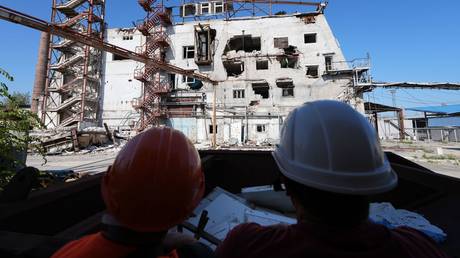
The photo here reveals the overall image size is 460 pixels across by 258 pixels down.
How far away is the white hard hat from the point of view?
0.98 meters

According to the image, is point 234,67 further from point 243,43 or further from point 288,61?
point 288,61

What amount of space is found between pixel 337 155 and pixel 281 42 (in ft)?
99.1

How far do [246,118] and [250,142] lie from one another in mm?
2793

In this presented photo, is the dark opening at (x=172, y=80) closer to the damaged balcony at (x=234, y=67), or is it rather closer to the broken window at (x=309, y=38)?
the damaged balcony at (x=234, y=67)

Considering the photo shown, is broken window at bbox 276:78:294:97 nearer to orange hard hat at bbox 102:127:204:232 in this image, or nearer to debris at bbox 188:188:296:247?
debris at bbox 188:188:296:247

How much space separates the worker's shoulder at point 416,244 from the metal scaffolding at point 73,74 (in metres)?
31.7

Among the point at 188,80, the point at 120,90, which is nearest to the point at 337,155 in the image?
the point at 188,80

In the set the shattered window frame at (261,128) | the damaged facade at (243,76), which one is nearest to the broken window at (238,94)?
the damaged facade at (243,76)

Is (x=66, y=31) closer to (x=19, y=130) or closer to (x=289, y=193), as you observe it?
(x=19, y=130)

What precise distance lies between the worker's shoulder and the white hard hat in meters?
0.18

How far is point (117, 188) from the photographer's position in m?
0.93

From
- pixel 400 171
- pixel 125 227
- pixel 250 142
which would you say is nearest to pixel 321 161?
pixel 125 227

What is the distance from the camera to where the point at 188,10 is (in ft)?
106

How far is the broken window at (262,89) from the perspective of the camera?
93.9ft
